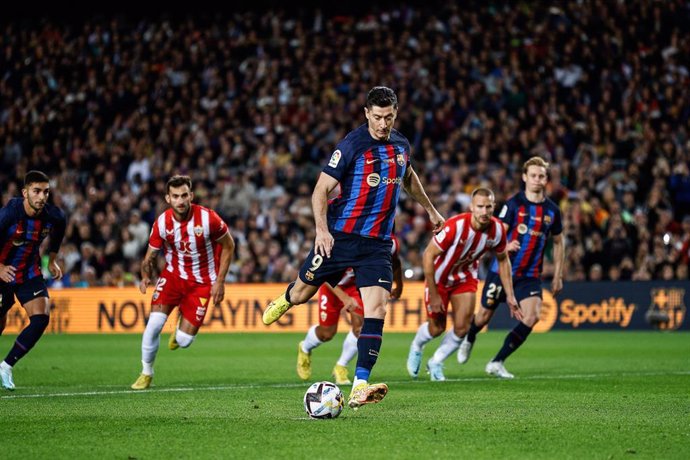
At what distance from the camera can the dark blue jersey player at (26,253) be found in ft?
38.2

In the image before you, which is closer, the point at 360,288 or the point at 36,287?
the point at 360,288

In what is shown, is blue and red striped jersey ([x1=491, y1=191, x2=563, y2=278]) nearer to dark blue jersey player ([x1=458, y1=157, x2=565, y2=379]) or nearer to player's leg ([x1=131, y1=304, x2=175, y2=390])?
dark blue jersey player ([x1=458, y1=157, x2=565, y2=379])

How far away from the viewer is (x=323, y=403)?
8.32 metres

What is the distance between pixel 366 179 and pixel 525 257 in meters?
4.88

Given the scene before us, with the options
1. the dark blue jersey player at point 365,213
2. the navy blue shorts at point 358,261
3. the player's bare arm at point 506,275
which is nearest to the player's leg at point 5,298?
the dark blue jersey player at point 365,213

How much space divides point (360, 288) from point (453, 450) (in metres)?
2.45

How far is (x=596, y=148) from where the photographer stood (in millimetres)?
25531

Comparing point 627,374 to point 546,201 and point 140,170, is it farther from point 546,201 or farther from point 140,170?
point 140,170

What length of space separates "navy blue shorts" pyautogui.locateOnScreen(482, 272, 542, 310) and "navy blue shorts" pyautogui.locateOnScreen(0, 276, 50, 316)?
5205 millimetres

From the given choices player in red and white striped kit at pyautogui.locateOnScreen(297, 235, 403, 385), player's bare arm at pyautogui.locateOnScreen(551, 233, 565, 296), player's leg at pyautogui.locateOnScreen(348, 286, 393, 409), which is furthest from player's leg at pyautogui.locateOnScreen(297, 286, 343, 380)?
player's leg at pyautogui.locateOnScreen(348, 286, 393, 409)

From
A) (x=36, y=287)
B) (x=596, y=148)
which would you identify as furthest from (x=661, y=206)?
(x=36, y=287)

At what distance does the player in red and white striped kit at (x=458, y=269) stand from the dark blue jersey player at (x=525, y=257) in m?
0.57

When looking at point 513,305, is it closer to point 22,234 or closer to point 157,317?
point 157,317

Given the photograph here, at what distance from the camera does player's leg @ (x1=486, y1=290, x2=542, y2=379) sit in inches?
518
